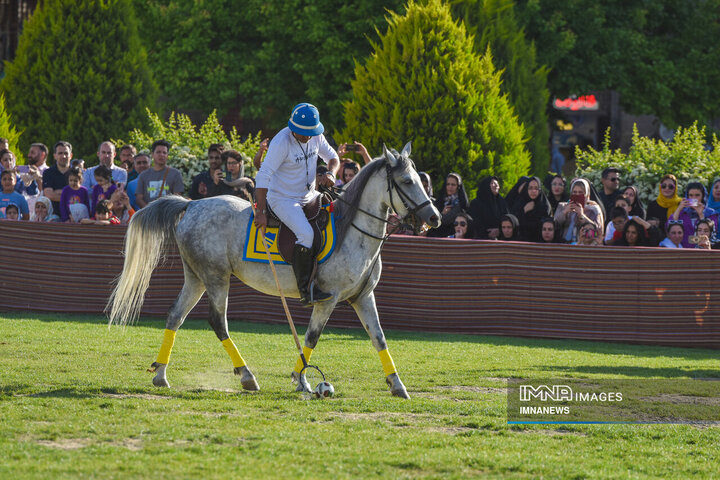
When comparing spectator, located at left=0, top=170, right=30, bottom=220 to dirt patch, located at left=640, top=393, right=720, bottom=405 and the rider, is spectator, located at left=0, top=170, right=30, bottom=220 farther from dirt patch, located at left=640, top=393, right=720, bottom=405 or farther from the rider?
dirt patch, located at left=640, top=393, right=720, bottom=405

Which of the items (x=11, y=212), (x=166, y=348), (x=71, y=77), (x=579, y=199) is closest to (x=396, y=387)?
(x=166, y=348)

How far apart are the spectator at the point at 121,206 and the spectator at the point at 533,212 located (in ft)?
19.8

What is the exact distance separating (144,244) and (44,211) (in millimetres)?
6874

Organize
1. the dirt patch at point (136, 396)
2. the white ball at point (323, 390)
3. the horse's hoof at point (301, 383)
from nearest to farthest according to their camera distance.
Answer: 1. the dirt patch at point (136, 396)
2. the white ball at point (323, 390)
3. the horse's hoof at point (301, 383)

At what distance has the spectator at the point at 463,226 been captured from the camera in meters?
16.7

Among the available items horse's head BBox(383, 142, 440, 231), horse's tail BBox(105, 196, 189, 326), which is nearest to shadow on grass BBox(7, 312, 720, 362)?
horse's tail BBox(105, 196, 189, 326)

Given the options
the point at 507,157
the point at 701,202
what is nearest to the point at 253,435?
the point at 701,202

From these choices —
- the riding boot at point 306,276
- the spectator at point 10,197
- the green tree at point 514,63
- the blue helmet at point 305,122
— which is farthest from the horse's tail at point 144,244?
the green tree at point 514,63

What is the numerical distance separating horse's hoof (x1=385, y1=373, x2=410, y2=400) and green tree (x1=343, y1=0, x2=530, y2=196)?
9.87 meters

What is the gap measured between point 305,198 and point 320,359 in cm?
276

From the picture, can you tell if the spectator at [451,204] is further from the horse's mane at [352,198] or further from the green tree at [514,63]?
the green tree at [514,63]

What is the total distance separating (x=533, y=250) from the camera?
52.6ft

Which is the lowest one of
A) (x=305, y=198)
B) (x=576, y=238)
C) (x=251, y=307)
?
(x=251, y=307)

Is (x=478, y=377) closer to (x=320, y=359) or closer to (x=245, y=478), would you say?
(x=320, y=359)
